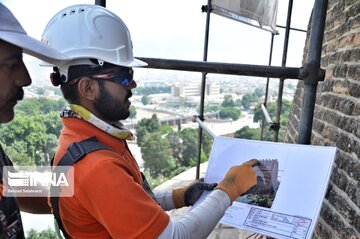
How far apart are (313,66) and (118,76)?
2.44ft

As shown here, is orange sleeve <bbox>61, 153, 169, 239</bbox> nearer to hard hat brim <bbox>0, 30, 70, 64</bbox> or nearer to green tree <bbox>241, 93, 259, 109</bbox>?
hard hat brim <bbox>0, 30, 70, 64</bbox>

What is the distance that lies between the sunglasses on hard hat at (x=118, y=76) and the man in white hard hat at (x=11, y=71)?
0.17 metres

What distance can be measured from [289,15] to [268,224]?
4.75ft

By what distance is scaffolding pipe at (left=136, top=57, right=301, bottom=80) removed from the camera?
1501 millimetres

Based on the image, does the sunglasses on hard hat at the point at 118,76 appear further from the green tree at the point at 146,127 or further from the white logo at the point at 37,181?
the green tree at the point at 146,127

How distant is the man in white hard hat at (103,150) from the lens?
1.11m

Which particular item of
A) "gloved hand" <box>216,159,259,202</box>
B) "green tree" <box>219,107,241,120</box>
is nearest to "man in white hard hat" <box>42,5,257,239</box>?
"gloved hand" <box>216,159,259,202</box>

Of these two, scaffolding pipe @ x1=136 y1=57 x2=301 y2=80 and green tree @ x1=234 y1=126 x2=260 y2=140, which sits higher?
scaffolding pipe @ x1=136 y1=57 x2=301 y2=80

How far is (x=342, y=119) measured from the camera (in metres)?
1.97

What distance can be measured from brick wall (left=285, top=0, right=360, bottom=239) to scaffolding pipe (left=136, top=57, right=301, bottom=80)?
0.50m

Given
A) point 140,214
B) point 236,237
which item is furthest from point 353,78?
point 236,237

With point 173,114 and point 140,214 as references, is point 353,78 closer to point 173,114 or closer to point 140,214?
point 140,214

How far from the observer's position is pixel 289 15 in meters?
2.30

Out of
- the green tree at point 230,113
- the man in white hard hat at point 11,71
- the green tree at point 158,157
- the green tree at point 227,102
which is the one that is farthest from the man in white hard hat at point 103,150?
the green tree at point 158,157
